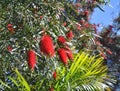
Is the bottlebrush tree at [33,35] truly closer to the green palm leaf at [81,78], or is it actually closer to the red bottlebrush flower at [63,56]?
the red bottlebrush flower at [63,56]

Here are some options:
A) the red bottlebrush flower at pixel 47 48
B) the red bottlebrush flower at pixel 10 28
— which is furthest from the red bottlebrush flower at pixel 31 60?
the red bottlebrush flower at pixel 10 28

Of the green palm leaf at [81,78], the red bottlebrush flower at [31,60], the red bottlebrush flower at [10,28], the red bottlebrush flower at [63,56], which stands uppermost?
the red bottlebrush flower at [10,28]

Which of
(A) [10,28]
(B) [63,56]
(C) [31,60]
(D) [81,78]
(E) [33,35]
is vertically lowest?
(D) [81,78]

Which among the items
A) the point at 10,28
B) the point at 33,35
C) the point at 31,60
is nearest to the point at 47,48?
the point at 31,60

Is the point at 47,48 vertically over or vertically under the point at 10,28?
under

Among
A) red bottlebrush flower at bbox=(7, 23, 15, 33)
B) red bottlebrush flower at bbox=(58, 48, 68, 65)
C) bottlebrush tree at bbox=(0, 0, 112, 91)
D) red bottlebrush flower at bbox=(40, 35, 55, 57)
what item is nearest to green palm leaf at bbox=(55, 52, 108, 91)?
bottlebrush tree at bbox=(0, 0, 112, 91)

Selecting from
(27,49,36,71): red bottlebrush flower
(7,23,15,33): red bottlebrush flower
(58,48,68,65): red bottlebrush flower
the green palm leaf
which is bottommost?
the green palm leaf

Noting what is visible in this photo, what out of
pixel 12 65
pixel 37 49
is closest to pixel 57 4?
pixel 37 49

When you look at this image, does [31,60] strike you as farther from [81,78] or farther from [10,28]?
[81,78]

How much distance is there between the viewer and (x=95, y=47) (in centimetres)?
924

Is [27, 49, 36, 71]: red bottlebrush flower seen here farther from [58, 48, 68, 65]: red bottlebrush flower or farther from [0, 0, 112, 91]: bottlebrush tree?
[58, 48, 68, 65]: red bottlebrush flower

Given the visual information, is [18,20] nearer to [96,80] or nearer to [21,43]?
[21,43]

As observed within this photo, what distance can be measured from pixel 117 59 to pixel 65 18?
10.7m

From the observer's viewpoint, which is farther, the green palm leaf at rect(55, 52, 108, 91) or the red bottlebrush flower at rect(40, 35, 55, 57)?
the green palm leaf at rect(55, 52, 108, 91)
